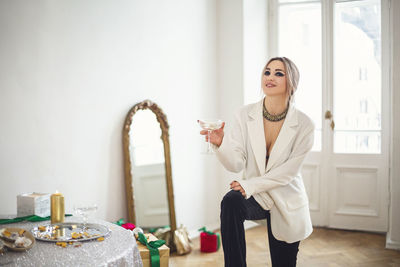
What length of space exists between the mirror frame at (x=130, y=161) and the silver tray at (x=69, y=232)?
3.47 feet

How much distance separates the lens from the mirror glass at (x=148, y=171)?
3061mm

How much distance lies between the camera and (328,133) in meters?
3.97

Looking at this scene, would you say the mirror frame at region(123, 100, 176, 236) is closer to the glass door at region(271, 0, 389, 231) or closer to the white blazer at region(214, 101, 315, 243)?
the white blazer at region(214, 101, 315, 243)

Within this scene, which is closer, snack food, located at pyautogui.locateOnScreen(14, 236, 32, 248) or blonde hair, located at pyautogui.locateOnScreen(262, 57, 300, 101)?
snack food, located at pyautogui.locateOnScreen(14, 236, 32, 248)

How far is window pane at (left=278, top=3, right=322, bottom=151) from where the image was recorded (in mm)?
4008

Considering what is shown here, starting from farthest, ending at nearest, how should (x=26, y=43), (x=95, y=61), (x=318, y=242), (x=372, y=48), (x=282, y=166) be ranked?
(x=372, y=48), (x=318, y=242), (x=95, y=61), (x=26, y=43), (x=282, y=166)

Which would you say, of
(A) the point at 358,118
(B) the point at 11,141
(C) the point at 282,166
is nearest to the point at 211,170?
(A) the point at 358,118

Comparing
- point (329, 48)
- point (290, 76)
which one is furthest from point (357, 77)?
point (290, 76)

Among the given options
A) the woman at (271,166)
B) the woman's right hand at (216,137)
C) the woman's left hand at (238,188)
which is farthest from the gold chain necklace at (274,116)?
the woman's left hand at (238,188)

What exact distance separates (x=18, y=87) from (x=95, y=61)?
578mm

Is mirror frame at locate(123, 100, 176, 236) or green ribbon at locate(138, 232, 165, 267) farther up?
mirror frame at locate(123, 100, 176, 236)

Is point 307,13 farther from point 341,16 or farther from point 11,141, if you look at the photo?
point 11,141

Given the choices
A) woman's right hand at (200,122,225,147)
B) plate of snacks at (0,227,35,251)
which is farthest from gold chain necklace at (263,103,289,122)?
plate of snacks at (0,227,35,251)

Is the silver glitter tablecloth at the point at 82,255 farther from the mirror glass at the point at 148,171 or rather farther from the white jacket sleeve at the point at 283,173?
the mirror glass at the point at 148,171
